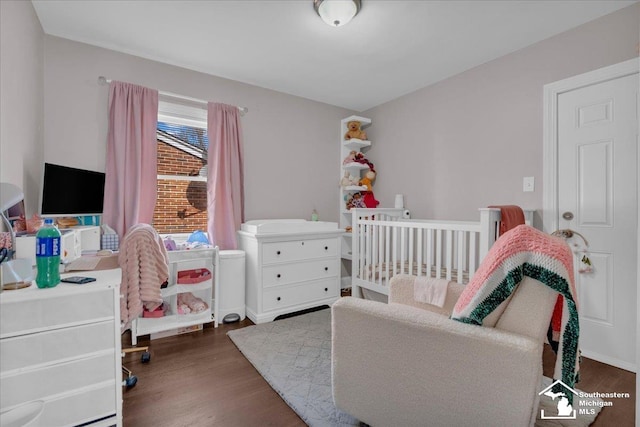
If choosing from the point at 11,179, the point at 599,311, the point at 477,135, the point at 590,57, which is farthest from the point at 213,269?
the point at 590,57

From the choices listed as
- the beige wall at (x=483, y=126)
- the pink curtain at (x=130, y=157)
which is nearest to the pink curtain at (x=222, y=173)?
the pink curtain at (x=130, y=157)

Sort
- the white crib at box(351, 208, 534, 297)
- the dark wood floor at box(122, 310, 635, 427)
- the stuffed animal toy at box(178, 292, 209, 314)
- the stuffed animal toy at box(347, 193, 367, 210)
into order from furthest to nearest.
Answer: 1. the stuffed animal toy at box(347, 193, 367, 210)
2. the stuffed animal toy at box(178, 292, 209, 314)
3. the white crib at box(351, 208, 534, 297)
4. the dark wood floor at box(122, 310, 635, 427)

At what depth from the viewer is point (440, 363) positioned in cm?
110

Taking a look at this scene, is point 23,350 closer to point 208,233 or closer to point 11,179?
point 11,179

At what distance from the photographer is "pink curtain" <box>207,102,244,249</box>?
291 centimetres

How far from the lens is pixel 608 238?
205cm

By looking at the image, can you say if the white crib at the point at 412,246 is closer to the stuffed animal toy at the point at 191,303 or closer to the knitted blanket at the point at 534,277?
the knitted blanket at the point at 534,277

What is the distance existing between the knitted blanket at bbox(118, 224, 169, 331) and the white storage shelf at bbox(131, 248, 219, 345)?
0.54 meters

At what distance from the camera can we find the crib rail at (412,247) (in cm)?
211

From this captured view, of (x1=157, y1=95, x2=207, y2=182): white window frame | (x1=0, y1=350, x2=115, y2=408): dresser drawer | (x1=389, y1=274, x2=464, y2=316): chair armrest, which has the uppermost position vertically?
(x1=157, y1=95, x2=207, y2=182): white window frame

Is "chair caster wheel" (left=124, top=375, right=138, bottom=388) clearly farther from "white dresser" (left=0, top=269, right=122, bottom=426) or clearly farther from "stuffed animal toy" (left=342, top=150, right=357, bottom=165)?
"stuffed animal toy" (left=342, top=150, right=357, bottom=165)

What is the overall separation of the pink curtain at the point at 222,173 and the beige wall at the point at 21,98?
124 cm

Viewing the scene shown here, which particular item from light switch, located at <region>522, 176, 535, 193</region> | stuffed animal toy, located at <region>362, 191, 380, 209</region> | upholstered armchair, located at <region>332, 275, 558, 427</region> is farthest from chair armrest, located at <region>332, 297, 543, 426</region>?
stuffed animal toy, located at <region>362, 191, 380, 209</region>

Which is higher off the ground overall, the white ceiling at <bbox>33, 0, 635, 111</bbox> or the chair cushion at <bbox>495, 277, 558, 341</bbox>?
the white ceiling at <bbox>33, 0, 635, 111</bbox>
